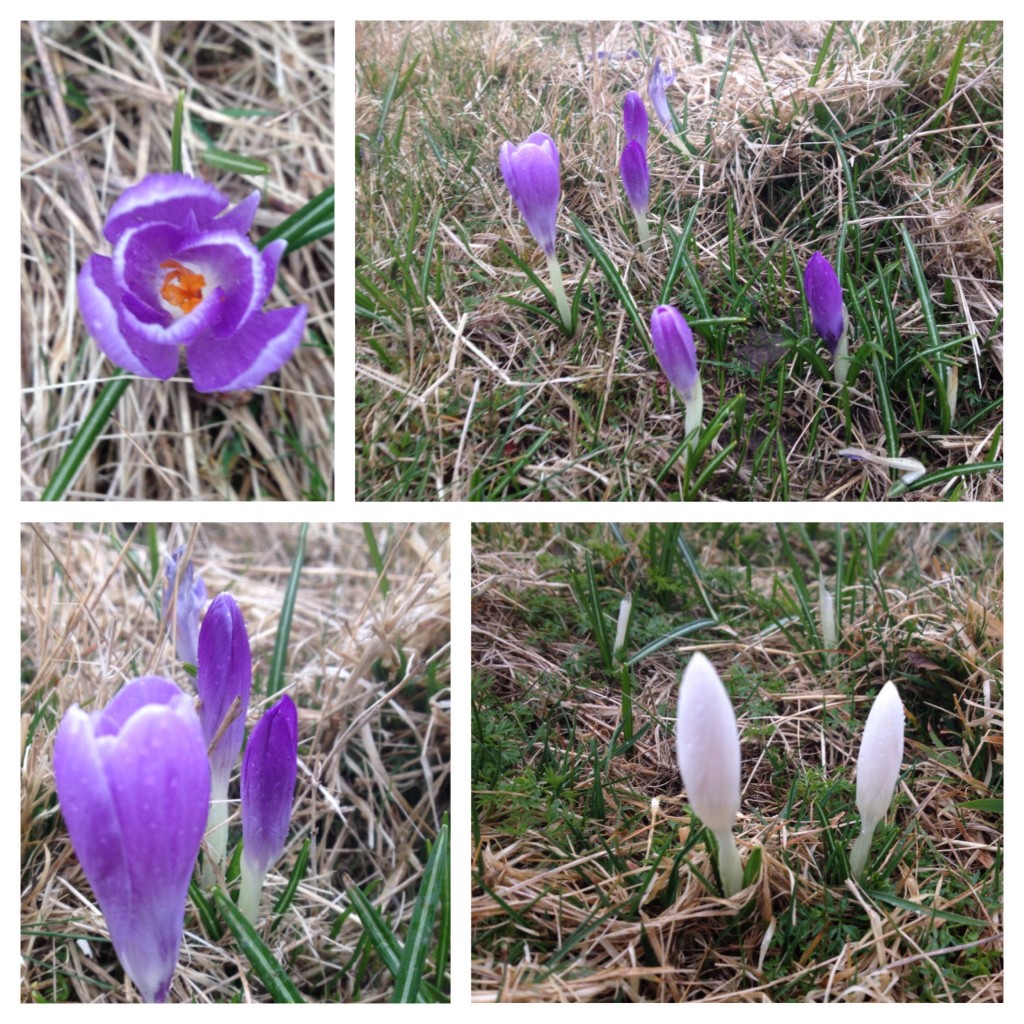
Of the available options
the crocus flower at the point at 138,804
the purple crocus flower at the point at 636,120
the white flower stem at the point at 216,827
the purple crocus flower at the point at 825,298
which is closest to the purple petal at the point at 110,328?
the crocus flower at the point at 138,804

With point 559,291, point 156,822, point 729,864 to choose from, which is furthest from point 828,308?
point 156,822

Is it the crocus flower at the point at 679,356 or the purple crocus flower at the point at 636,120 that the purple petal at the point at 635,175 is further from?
the crocus flower at the point at 679,356

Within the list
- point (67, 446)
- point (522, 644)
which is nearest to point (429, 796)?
point (522, 644)

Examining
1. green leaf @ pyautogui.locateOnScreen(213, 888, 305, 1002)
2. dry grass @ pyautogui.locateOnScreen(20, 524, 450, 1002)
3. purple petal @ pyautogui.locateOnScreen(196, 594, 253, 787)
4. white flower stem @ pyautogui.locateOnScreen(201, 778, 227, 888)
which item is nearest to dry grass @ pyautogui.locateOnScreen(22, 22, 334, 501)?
dry grass @ pyautogui.locateOnScreen(20, 524, 450, 1002)

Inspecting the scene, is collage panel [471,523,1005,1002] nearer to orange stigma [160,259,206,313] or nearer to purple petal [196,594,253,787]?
purple petal [196,594,253,787]

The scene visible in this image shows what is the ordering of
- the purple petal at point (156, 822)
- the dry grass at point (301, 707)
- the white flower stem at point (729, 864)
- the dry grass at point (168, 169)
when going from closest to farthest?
the purple petal at point (156, 822) → the white flower stem at point (729, 864) → the dry grass at point (301, 707) → the dry grass at point (168, 169)

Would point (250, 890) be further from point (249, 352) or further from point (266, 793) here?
A: point (249, 352)
